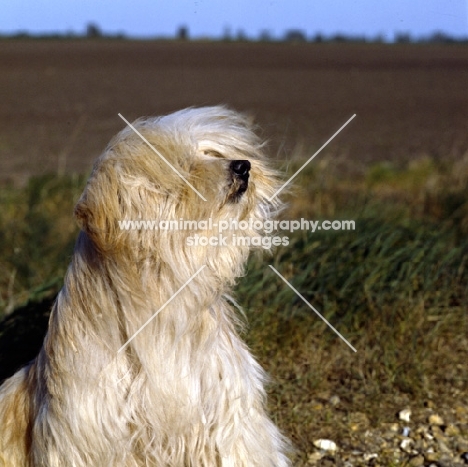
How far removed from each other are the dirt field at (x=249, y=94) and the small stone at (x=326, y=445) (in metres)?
4.68

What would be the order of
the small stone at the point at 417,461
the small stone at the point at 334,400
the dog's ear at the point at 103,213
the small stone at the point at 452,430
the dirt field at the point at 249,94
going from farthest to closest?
the dirt field at the point at 249,94 < the small stone at the point at 334,400 < the small stone at the point at 452,430 < the small stone at the point at 417,461 < the dog's ear at the point at 103,213

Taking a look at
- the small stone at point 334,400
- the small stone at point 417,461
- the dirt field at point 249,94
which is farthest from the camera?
the dirt field at point 249,94

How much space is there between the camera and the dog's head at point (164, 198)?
3.05 m

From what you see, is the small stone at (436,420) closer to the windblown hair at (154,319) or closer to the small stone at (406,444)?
the small stone at (406,444)

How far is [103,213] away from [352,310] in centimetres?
271

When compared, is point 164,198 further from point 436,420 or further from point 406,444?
point 436,420

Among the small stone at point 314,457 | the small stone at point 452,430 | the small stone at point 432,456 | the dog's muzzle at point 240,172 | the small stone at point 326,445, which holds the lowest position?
the small stone at point 314,457

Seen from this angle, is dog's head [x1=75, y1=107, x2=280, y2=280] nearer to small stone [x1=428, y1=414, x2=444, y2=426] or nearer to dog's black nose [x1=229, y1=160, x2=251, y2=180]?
dog's black nose [x1=229, y1=160, x2=251, y2=180]

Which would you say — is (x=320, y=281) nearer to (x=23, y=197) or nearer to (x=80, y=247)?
(x=80, y=247)

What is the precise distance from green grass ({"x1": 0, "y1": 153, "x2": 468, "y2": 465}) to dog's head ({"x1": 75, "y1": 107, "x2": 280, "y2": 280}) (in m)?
1.29

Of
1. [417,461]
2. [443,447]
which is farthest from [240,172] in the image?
[443,447]

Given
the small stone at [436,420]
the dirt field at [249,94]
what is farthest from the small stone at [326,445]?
the dirt field at [249,94]

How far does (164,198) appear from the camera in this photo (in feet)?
10.2

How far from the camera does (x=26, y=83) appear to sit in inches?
1086
